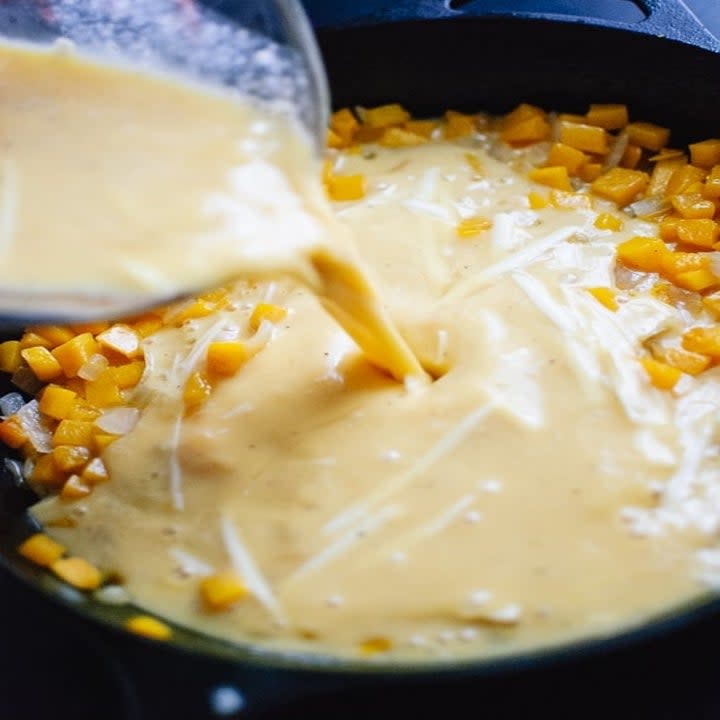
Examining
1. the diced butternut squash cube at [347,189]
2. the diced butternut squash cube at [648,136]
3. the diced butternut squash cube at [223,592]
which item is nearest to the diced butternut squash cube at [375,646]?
the diced butternut squash cube at [223,592]

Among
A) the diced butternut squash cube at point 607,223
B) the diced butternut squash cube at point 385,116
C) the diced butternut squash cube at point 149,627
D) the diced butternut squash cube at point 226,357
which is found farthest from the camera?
the diced butternut squash cube at point 385,116

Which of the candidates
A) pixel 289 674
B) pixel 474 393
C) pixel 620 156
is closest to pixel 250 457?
pixel 474 393

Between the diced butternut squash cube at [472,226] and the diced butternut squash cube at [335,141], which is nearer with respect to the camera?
the diced butternut squash cube at [472,226]

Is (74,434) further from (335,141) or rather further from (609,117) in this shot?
(609,117)

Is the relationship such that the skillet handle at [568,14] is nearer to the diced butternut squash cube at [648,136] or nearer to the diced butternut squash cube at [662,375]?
the diced butternut squash cube at [648,136]

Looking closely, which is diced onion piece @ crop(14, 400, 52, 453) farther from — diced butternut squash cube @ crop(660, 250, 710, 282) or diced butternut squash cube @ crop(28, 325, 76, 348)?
diced butternut squash cube @ crop(660, 250, 710, 282)

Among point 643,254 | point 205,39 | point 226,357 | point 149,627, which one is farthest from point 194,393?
point 643,254

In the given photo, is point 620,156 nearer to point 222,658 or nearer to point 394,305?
point 394,305
